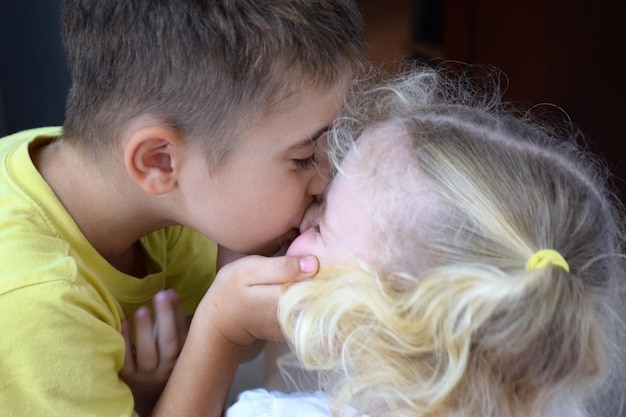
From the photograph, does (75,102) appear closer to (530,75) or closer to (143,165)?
(143,165)

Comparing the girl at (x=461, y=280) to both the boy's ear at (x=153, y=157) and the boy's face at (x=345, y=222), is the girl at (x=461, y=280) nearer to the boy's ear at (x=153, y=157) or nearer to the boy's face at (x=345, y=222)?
the boy's face at (x=345, y=222)

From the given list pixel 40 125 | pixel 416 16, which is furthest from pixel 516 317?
pixel 416 16

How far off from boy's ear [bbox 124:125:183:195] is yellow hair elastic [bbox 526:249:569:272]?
1.41ft

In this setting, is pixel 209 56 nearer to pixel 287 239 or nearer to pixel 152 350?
pixel 287 239

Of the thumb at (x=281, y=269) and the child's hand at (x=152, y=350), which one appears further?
the child's hand at (x=152, y=350)

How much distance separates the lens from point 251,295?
0.93m

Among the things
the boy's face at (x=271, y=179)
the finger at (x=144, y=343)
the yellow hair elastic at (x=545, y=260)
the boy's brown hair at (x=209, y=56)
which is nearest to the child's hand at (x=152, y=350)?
the finger at (x=144, y=343)

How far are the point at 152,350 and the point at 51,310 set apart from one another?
0.22 metres

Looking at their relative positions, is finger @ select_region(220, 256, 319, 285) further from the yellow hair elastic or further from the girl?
the yellow hair elastic

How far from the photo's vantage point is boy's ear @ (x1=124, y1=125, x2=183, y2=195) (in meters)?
0.91

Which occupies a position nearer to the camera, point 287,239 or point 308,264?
point 308,264

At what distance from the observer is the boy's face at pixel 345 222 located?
2.81 feet

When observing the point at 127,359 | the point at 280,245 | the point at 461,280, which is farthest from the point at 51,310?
the point at 461,280

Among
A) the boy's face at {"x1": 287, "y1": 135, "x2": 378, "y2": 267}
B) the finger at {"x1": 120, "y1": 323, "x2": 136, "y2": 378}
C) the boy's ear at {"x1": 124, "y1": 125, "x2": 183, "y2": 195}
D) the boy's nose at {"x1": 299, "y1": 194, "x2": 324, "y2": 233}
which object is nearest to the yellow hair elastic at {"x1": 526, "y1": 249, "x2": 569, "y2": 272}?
the boy's face at {"x1": 287, "y1": 135, "x2": 378, "y2": 267}
